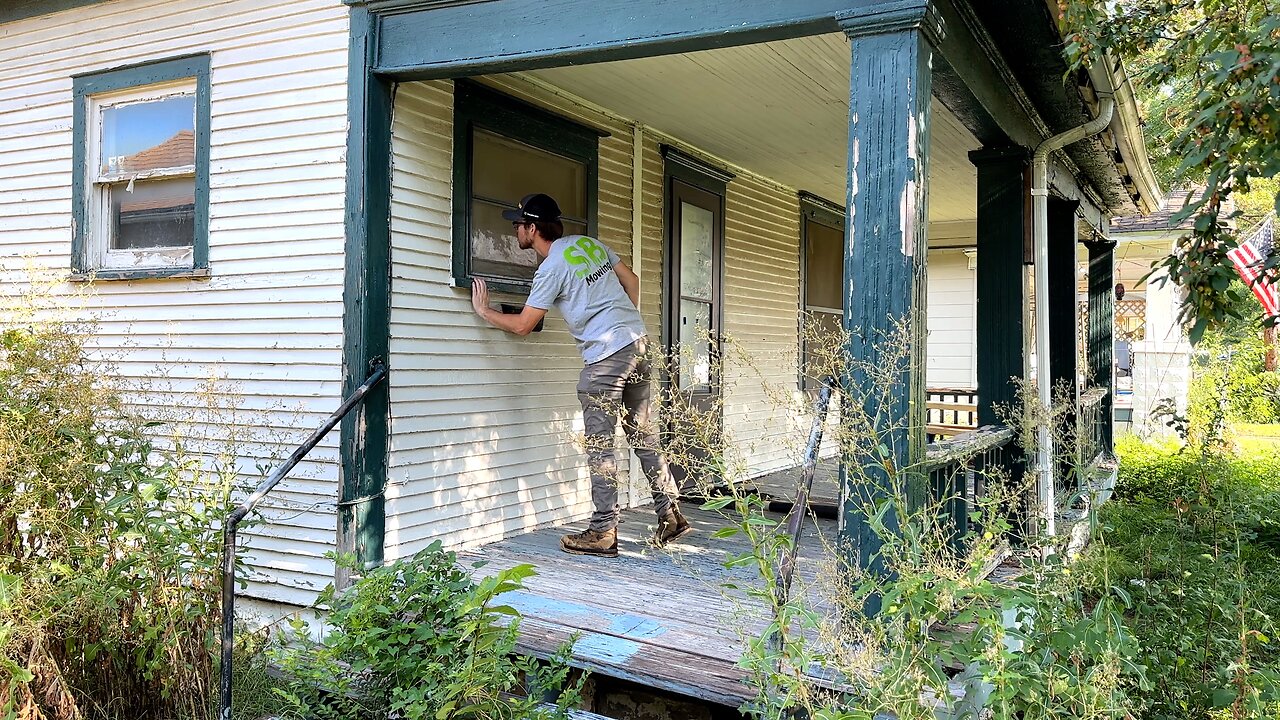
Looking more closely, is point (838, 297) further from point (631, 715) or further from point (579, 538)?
point (631, 715)

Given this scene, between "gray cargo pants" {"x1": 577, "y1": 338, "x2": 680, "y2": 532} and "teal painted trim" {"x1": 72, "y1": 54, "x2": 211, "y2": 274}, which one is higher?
"teal painted trim" {"x1": 72, "y1": 54, "x2": 211, "y2": 274}

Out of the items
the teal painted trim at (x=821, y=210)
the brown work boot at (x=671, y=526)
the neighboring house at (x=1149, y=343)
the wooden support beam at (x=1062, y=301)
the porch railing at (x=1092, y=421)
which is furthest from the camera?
the neighboring house at (x=1149, y=343)

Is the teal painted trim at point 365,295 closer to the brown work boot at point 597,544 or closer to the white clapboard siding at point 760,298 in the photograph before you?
the brown work boot at point 597,544

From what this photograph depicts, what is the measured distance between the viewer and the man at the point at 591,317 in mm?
4859

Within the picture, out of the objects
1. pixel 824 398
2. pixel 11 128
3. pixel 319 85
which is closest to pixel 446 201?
pixel 319 85

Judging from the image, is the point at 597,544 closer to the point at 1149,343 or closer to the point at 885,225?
the point at 885,225

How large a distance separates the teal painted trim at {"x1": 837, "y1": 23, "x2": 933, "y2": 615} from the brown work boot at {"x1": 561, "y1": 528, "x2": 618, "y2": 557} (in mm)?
1801

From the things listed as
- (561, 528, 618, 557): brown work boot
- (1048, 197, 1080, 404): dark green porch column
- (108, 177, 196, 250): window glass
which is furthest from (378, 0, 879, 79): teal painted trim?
(1048, 197, 1080, 404): dark green porch column

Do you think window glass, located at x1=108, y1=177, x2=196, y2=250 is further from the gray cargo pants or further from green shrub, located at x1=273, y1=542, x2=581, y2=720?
green shrub, located at x1=273, y1=542, x2=581, y2=720

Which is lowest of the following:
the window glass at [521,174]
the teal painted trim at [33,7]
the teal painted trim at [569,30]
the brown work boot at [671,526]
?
the brown work boot at [671,526]

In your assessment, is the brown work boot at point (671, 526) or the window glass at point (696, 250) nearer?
the brown work boot at point (671, 526)

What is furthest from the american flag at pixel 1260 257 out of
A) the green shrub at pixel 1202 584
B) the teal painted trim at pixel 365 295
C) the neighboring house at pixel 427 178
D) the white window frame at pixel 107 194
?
the white window frame at pixel 107 194

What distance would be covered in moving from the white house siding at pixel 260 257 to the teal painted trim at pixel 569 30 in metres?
0.44

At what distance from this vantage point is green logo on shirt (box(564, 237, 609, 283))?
15.9 feet
